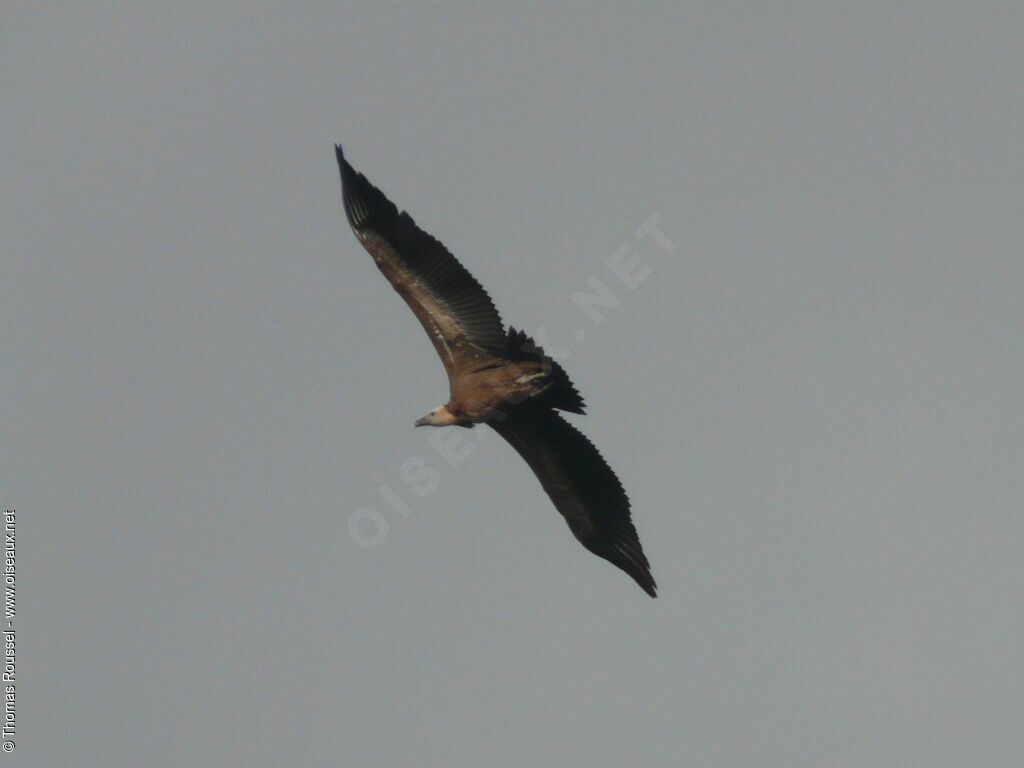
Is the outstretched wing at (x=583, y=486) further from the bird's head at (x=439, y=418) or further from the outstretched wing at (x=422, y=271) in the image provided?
the outstretched wing at (x=422, y=271)

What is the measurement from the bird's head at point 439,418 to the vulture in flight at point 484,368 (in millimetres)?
14

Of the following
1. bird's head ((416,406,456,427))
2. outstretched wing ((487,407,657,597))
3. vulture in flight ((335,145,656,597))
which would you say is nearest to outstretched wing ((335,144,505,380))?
vulture in flight ((335,145,656,597))

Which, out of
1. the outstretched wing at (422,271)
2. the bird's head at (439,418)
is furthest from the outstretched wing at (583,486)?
the outstretched wing at (422,271)

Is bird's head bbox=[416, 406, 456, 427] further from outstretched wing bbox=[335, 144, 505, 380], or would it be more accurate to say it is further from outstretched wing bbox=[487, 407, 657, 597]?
outstretched wing bbox=[335, 144, 505, 380]

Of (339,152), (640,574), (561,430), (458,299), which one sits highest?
(339,152)

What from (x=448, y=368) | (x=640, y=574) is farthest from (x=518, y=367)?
(x=640, y=574)

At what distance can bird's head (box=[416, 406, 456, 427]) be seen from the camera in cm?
2788

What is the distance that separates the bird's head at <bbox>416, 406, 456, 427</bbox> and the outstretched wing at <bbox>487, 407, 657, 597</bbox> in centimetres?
59

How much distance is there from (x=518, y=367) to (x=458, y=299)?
4.30 feet

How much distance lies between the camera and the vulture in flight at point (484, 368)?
26969mm

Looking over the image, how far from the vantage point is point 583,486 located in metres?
28.4

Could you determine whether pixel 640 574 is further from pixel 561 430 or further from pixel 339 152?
pixel 339 152

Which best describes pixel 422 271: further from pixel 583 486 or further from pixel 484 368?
pixel 583 486

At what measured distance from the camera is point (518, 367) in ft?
88.4
